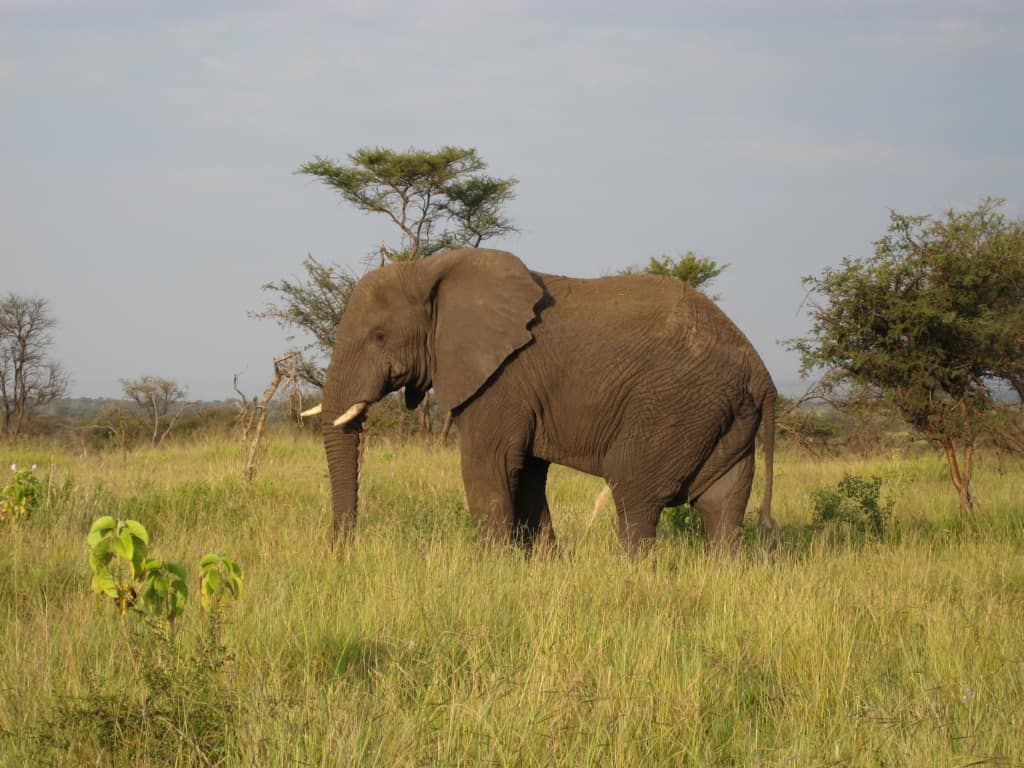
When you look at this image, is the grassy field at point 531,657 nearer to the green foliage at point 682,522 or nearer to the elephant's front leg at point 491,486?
the elephant's front leg at point 491,486

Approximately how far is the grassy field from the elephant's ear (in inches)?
42.1

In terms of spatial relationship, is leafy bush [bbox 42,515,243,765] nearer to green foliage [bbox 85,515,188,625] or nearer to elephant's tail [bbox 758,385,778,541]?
green foliage [bbox 85,515,188,625]

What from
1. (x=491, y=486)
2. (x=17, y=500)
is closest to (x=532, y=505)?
(x=491, y=486)

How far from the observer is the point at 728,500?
23.0 ft

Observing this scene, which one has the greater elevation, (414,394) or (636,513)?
(414,394)

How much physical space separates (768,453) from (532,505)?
1.64 meters

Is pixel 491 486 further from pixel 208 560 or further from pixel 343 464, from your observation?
pixel 208 560

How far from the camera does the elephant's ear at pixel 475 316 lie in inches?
281

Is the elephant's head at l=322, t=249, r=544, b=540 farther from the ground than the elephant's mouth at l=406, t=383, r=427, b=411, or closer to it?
farther from the ground

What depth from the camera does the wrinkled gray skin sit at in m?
6.94

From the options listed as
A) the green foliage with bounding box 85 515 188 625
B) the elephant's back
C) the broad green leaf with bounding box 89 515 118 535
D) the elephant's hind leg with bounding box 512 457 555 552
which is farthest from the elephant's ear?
the broad green leaf with bounding box 89 515 118 535

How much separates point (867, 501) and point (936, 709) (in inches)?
193

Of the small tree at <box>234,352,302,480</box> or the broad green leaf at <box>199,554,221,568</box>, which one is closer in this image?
the broad green leaf at <box>199,554,221,568</box>

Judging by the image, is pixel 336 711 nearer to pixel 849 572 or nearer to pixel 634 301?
pixel 849 572
